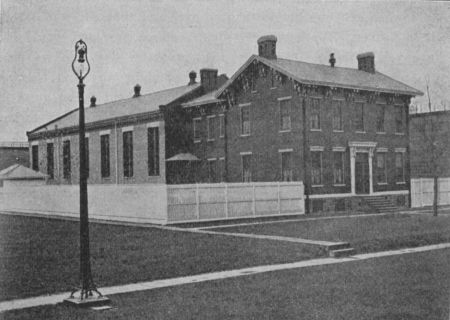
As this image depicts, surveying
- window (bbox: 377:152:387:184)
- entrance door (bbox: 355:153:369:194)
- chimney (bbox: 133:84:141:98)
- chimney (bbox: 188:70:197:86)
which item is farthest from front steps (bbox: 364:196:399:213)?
chimney (bbox: 133:84:141:98)

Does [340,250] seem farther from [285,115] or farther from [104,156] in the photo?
[104,156]

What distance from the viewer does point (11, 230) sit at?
74.1 feet

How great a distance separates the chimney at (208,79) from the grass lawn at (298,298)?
85.7 ft

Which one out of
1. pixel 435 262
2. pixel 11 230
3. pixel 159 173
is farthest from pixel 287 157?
pixel 435 262

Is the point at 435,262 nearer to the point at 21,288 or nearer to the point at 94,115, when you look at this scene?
the point at 21,288

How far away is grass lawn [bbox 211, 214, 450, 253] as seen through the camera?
17109mm

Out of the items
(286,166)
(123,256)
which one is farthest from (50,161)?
(123,256)

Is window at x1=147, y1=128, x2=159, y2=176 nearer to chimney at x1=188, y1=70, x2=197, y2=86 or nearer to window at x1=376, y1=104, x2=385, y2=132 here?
chimney at x1=188, y1=70, x2=197, y2=86

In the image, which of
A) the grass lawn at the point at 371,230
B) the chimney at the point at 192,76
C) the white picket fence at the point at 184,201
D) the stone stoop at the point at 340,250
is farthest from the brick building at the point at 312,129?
the stone stoop at the point at 340,250

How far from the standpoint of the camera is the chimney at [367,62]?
117ft

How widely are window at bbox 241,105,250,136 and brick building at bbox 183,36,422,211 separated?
5cm

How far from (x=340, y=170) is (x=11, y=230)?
52.9 feet

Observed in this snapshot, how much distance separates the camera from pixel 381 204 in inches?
1217

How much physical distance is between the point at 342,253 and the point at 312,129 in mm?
14488
